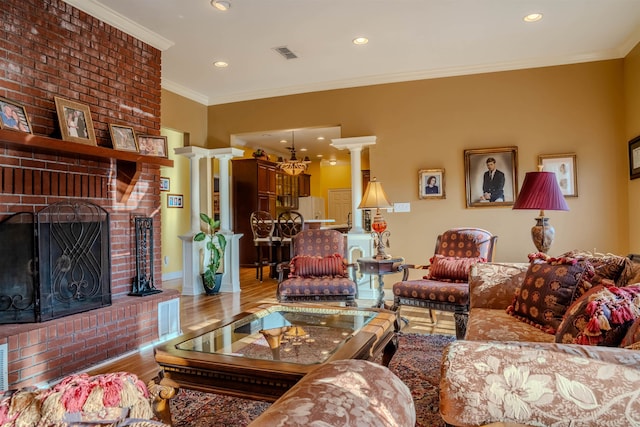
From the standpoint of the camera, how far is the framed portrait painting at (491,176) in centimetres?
466

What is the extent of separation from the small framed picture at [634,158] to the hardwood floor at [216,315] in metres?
2.37

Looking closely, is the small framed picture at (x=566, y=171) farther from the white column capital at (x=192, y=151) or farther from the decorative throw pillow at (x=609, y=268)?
the white column capital at (x=192, y=151)

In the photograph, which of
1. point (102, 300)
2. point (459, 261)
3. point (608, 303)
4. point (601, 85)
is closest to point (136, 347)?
point (102, 300)

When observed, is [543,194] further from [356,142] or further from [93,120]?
[93,120]

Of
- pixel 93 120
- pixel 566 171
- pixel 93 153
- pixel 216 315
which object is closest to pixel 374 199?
pixel 216 315

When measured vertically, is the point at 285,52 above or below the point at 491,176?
above

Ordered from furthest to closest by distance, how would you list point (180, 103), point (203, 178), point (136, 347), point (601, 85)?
point (203, 178) < point (180, 103) < point (601, 85) < point (136, 347)

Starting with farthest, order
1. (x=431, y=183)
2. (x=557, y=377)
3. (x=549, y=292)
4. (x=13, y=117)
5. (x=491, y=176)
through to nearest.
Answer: (x=431, y=183) < (x=491, y=176) < (x=13, y=117) < (x=549, y=292) < (x=557, y=377)

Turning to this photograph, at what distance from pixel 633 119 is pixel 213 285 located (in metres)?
5.24

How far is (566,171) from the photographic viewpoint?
4.50 meters

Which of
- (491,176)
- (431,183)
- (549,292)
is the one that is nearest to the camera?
(549,292)

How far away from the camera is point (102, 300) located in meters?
3.10

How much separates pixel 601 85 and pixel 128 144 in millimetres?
4877

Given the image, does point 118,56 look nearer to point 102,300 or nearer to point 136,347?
point 102,300
